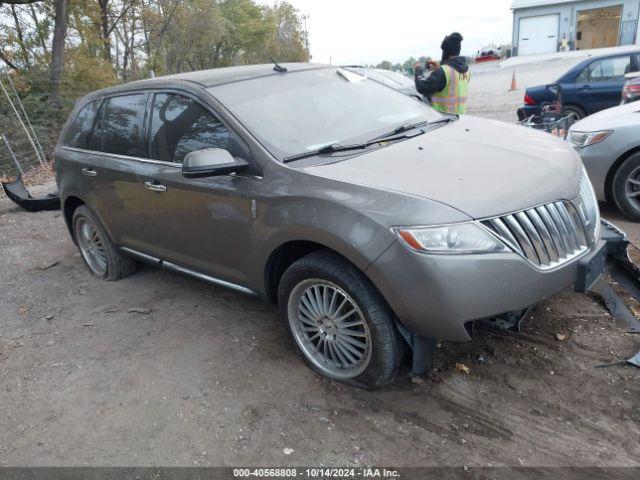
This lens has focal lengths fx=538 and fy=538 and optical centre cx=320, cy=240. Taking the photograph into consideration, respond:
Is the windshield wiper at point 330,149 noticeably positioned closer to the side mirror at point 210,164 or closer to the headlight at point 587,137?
the side mirror at point 210,164

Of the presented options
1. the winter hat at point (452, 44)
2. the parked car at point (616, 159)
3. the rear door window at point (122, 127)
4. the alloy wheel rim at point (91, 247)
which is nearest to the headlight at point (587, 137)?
the parked car at point (616, 159)

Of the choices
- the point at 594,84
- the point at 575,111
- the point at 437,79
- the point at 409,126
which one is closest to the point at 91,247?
the point at 409,126

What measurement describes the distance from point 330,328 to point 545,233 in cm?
130

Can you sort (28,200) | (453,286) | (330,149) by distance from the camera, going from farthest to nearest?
(28,200) → (330,149) → (453,286)

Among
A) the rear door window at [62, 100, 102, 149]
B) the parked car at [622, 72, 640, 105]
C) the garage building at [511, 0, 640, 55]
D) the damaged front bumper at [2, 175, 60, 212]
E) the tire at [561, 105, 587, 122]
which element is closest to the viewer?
the rear door window at [62, 100, 102, 149]

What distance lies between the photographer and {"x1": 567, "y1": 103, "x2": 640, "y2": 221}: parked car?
502 cm

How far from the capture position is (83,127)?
4918mm

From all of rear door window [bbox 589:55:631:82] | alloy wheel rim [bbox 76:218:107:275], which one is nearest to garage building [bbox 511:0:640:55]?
rear door window [bbox 589:55:631:82]

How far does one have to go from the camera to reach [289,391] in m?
3.23

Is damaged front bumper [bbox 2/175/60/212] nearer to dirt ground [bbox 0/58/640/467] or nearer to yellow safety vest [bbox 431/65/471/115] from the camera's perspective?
dirt ground [bbox 0/58/640/467]

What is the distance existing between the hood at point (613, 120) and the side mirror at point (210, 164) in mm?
3913

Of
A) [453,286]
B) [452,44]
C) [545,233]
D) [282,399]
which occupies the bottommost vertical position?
[282,399]

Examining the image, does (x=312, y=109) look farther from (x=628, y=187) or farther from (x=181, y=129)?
(x=628, y=187)

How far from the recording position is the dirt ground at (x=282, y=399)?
269 centimetres
